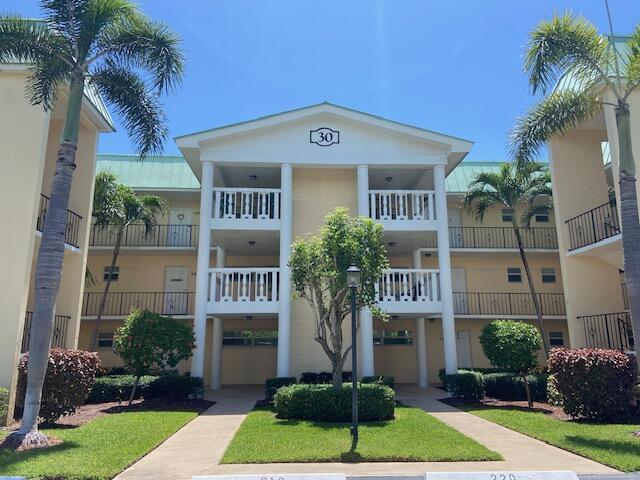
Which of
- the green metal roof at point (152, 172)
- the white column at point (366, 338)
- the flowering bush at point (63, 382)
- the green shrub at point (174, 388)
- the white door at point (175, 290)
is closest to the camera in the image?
the flowering bush at point (63, 382)

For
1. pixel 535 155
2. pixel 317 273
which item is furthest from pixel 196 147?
pixel 535 155

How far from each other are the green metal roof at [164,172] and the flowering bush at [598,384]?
1282cm

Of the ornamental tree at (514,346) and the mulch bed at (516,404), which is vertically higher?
the ornamental tree at (514,346)

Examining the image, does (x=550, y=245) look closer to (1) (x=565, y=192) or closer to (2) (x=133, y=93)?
(1) (x=565, y=192)

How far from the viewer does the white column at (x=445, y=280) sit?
1604cm

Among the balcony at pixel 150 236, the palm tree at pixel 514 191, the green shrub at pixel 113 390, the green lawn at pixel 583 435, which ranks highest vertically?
the palm tree at pixel 514 191

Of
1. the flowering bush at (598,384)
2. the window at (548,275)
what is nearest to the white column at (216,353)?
the flowering bush at (598,384)

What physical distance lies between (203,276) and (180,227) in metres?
7.47

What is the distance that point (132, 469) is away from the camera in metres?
7.63

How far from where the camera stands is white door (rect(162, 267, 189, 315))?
72.2 feet

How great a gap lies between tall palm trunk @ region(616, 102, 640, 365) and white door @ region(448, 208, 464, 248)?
11570mm

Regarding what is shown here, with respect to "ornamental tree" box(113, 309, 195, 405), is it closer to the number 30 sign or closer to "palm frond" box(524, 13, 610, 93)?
the number 30 sign

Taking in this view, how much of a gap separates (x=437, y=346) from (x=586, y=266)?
7551 mm

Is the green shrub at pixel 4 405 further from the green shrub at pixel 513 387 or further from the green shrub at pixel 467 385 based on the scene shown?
the green shrub at pixel 513 387
